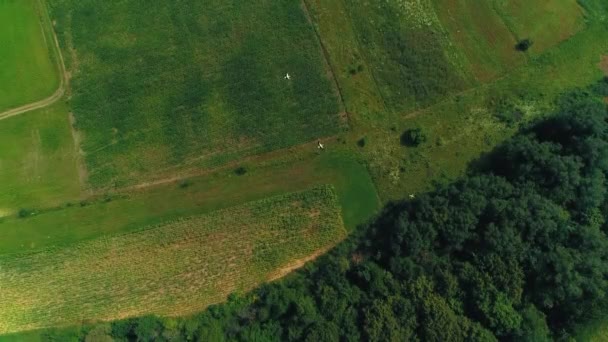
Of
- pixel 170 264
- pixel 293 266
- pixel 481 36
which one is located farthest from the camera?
pixel 481 36

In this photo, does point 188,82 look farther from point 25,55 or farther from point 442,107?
point 442,107

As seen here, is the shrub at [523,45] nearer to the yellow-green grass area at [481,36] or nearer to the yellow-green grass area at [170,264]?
the yellow-green grass area at [481,36]

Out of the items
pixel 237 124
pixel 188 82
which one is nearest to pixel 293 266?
pixel 237 124

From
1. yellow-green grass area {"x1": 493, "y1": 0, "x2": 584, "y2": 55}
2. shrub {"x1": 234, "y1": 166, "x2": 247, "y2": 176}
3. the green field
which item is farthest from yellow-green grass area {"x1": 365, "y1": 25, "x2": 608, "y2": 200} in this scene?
shrub {"x1": 234, "y1": 166, "x2": 247, "y2": 176}

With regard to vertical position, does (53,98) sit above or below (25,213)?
above

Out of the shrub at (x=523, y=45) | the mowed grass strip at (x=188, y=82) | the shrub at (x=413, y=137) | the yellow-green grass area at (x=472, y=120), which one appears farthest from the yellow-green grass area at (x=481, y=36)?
the mowed grass strip at (x=188, y=82)

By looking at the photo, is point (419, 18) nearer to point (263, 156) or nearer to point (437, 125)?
point (437, 125)

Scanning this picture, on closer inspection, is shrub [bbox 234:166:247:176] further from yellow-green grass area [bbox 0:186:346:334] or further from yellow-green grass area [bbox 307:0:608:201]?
yellow-green grass area [bbox 307:0:608:201]
